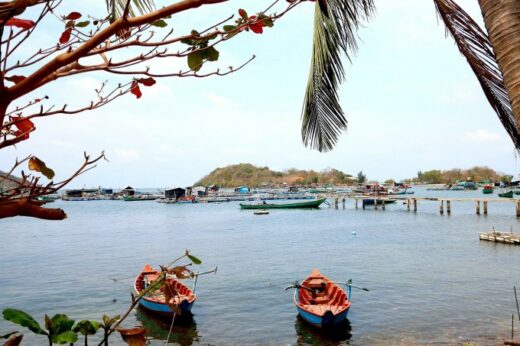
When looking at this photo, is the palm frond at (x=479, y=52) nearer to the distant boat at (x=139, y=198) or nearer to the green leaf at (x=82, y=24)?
the green leaf at (x=82, y=24)

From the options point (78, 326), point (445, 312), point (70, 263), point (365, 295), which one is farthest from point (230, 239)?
point (78, 326)

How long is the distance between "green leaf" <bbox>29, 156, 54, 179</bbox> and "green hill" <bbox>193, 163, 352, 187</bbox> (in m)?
130

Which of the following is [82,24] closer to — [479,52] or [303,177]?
[479,52]

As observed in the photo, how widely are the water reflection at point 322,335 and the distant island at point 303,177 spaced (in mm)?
109851

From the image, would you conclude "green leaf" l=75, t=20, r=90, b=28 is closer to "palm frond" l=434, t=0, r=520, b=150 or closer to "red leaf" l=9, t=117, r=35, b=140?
"red leaf" l=9, t=117, r=35, b=140

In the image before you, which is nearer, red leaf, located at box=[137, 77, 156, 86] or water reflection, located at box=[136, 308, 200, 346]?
red leaf, located at box=[137, 77, 156, 86]

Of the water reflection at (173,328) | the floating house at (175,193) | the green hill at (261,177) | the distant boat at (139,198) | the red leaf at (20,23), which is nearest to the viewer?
the red leaf at (20,23)

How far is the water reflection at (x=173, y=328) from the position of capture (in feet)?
40.0

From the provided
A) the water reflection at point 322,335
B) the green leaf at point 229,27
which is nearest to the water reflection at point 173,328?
the water reflection at point 322,335

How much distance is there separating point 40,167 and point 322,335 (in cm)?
1191

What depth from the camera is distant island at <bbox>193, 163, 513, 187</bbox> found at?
13125cm

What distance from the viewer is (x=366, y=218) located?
164 ft

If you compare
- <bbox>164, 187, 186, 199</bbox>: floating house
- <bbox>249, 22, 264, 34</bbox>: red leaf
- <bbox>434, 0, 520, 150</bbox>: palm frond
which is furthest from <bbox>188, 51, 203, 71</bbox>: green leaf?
Answer: <bbox>164, 187, 186, 199</bbox>: floating house

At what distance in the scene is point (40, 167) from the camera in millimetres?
1342
